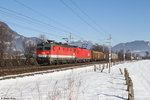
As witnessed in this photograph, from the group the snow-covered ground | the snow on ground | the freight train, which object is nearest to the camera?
the snow-covered ground

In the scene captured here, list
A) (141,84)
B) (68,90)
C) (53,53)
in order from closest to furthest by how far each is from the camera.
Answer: (68,90), (141,84), (53,53)

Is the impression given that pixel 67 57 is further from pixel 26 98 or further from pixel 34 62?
pixel 26 98

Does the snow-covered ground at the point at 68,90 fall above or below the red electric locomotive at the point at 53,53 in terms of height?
below

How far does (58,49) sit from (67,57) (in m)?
4.15

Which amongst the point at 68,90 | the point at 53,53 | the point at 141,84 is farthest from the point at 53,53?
the point at 68,90

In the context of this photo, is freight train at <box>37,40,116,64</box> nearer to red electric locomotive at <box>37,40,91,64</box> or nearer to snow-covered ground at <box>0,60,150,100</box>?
red electric locomotive at <box>37,40,91,64</box>

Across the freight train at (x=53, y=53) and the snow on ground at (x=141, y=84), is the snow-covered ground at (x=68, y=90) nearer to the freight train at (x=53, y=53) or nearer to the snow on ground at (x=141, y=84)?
the snow on ground at (x=141, y=84)

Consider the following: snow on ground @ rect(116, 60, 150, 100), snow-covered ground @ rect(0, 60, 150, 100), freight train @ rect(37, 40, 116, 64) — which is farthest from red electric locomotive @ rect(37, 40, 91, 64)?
snow-covered ground @ rect(0, 60, 150, 100)

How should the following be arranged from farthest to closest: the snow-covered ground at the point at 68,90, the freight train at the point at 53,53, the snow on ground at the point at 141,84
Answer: the freight train at the point at 53,53 → the snow on ground at the point at 141,84 → the snow-covered ground at the point at 68,90

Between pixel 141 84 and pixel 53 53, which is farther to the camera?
pixel 53 53

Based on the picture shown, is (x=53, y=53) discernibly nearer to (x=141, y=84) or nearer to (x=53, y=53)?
(x=53, y=53)

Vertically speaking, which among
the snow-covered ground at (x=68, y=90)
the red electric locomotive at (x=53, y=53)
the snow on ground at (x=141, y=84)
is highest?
the red electric locomotive at (x=53, y=53)

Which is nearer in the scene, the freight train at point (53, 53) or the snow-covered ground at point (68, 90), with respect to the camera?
the snow-covered ground at point (68, 90)

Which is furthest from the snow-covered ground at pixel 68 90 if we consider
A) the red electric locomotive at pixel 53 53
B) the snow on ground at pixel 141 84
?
the red electric locomotive at pixel 53 53
